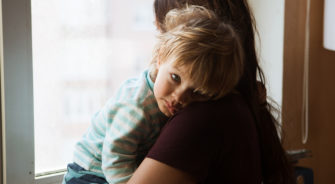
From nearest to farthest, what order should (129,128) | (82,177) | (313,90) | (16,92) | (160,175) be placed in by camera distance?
1. (160,175)
2. (129,128)
3. (82,177)
4. (16,92)
5. (313,90)

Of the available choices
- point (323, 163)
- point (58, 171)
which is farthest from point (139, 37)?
point (323, 163)

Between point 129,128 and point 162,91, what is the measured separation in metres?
0.15

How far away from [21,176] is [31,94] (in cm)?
29

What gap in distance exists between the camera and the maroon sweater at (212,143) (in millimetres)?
943

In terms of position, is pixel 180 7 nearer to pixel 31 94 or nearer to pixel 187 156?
pixel 187 156

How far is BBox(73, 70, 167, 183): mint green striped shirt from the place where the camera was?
1.12 metres

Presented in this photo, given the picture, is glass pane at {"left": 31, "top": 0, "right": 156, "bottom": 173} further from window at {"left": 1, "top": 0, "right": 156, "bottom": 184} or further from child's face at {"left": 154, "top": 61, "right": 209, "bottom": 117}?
child's face at {"left": 154, "top": 61, "right": 209, "bottom": 117}

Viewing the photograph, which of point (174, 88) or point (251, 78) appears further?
point (251, 78)

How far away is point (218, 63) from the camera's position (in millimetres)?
969

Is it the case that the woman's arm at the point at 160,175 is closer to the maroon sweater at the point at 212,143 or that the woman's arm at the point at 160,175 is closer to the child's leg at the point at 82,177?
the maroon sweater at the point at 212,143

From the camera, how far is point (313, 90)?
6.44ft

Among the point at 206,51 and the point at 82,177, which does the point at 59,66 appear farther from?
the point at 206,51

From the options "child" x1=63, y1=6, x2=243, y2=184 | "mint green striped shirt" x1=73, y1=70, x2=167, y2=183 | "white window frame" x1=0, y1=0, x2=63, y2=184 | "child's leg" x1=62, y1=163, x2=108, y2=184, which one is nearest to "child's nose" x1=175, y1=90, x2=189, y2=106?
"child" x1=63, y1=6, x2=243, y2=184

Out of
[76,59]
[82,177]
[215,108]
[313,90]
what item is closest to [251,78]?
[215,108]
